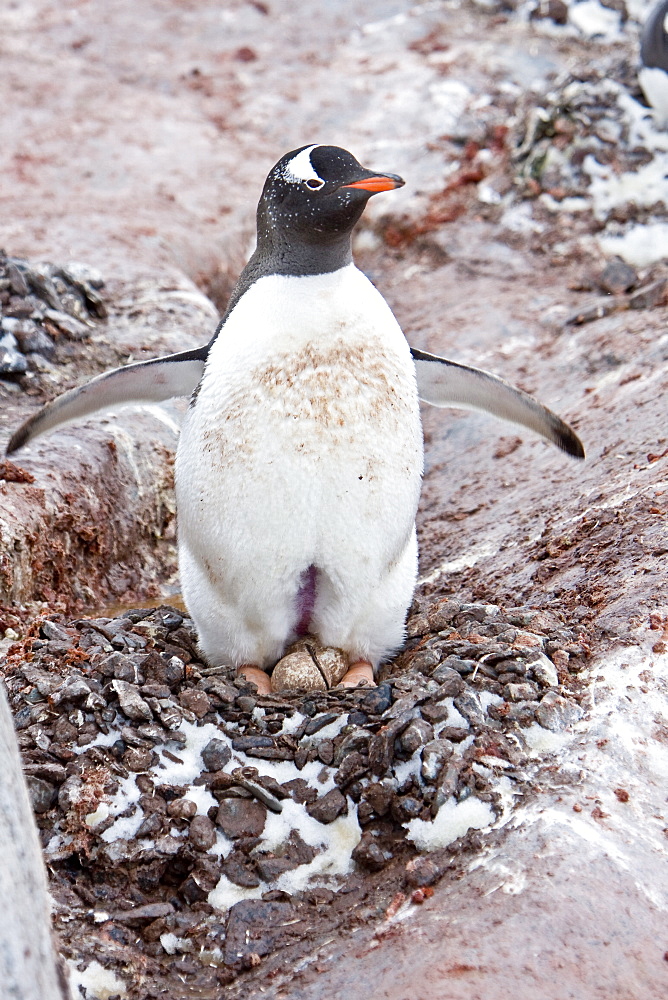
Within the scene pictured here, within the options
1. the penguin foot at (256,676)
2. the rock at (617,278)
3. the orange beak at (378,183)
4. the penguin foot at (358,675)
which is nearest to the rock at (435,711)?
the penguin foot at (358,675)

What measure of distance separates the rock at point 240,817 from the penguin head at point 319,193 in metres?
1.60

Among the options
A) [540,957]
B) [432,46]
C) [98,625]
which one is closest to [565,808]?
[540,957]

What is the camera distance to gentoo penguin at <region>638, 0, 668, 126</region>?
735 cm

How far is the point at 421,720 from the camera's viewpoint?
2834mm

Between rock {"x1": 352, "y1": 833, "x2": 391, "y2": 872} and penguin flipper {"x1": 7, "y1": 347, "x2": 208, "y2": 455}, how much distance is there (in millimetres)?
1619

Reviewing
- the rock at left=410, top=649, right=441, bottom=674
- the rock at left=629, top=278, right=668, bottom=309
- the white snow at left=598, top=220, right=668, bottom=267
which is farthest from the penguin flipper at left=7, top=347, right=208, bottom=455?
the white snow at left=598, top=220, right=668, bottom=267

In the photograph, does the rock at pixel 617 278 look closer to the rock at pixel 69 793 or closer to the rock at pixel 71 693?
the rock at pixel 71 693

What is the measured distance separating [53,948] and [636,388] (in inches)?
155

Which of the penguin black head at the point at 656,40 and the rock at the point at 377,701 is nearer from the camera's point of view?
Answer: the rock at the point at 377,701

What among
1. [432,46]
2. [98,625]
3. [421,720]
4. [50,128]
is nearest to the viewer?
[421,720]

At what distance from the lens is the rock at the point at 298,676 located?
3.43 meters

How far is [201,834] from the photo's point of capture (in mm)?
2682

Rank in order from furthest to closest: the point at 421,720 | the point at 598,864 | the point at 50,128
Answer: the point at 50,128, the point at 421,720, the point at 598,864

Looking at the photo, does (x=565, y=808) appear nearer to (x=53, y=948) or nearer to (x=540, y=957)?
(x=540, y=957)
